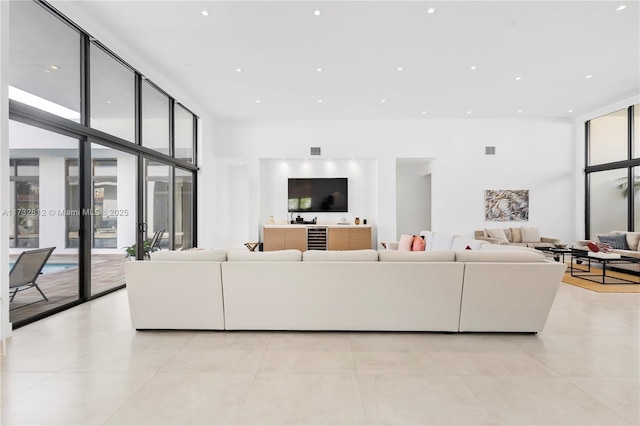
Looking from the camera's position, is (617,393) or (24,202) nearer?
(617,393)

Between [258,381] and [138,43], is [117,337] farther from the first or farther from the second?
[138,43]

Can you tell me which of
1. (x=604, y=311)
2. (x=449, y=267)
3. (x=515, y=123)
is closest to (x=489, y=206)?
(x=515, y=123)

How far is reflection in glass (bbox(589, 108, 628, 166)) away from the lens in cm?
762

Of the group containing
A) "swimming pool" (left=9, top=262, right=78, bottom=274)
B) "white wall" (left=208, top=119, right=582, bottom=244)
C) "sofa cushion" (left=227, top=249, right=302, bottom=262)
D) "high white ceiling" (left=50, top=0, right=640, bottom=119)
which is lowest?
"swimming pool" (left=9, top=262, right=78, bottom=274)

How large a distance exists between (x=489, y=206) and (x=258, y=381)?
27.5 ft

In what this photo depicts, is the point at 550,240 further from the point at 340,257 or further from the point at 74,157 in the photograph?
the point at 74,157

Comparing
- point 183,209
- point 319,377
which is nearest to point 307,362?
point 319,377

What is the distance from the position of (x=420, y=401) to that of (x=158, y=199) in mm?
5861

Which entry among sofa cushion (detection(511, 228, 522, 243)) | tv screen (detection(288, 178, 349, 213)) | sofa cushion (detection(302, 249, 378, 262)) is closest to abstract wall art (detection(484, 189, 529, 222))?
sofa cushion (detection(511, 228, 522, 243))

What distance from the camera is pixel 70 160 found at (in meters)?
4.19

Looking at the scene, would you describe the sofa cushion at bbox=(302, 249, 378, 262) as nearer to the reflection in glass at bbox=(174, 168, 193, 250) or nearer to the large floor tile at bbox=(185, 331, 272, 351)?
the large floor tile at bbox=(185, 331, 272, 351)

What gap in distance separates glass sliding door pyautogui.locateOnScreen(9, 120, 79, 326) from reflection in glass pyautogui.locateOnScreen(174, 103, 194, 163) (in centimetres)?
295

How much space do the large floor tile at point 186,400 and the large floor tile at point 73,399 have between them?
0.10m

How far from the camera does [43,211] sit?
150 inches
